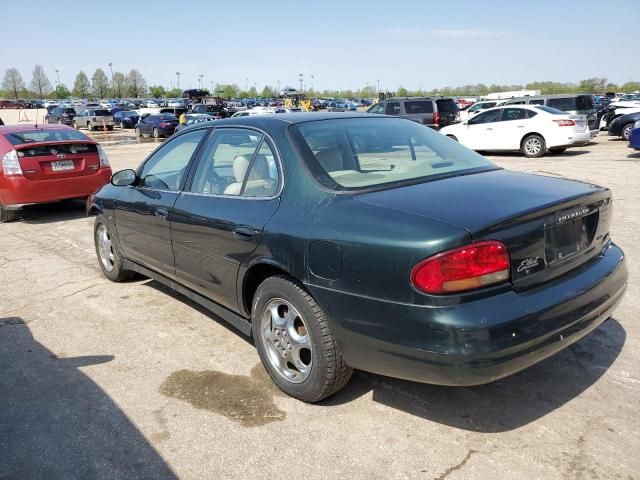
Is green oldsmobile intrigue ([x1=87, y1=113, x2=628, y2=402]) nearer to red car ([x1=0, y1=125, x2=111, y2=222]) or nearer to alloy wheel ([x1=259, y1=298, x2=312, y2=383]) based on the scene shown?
alloy wheel ([x1=259, y1=298, x2=312, y2=383])

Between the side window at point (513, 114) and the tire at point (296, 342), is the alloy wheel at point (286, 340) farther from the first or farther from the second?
the side window at point (513, 114)

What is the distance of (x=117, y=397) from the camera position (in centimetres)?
329

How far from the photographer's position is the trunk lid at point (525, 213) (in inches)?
98.4

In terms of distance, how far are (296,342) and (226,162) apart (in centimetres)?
144

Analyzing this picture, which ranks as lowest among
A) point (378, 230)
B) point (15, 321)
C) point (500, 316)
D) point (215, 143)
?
point (15, 321)

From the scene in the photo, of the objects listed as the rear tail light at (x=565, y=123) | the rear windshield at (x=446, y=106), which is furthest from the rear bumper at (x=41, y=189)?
the rear windshield at (x=446, y=106)

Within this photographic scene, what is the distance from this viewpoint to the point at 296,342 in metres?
3.07

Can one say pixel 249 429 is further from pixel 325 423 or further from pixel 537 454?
pixel 537 454

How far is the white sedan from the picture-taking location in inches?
588

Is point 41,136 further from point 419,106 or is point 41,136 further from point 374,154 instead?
point 419,106

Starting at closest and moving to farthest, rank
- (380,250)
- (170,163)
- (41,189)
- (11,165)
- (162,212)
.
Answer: (380,250), (162,212), (170,163), (11,165), (41,189)

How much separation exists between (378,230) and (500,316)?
67cm

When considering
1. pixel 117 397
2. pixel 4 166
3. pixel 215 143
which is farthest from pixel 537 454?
pixel 4 166

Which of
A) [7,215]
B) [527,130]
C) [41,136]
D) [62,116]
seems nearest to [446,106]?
[527,130]
